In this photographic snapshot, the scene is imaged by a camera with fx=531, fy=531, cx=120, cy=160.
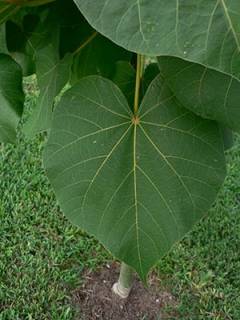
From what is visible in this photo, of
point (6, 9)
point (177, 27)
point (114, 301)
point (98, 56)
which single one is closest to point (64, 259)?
point (114, 301)

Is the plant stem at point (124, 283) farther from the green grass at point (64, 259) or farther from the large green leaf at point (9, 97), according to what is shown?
the large green leaf at point (9, 97)

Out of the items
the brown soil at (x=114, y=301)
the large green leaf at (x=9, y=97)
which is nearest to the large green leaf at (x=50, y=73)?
the large green leaf at (x=9, y=97)

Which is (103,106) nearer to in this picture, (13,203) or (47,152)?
(47,152)

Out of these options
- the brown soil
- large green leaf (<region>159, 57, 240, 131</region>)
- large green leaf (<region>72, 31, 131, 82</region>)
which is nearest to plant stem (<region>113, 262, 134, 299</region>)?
the brown soil

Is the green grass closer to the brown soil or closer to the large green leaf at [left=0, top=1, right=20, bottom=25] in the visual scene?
the brown soil

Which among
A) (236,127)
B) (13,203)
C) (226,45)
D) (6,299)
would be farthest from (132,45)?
(13,203)

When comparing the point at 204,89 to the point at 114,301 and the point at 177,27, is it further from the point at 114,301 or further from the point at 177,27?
the point at 114,301
